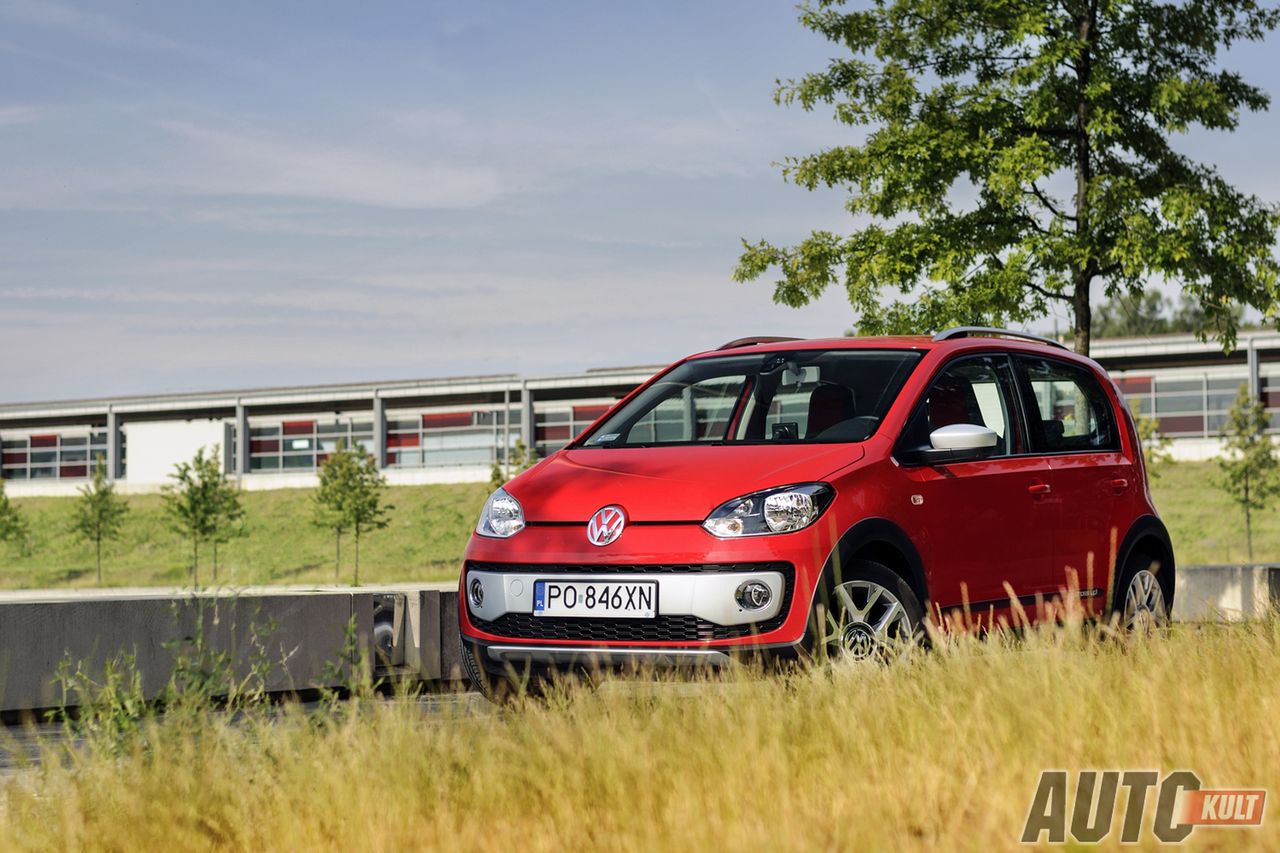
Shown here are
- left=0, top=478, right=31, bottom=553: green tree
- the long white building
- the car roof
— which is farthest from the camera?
the long white building

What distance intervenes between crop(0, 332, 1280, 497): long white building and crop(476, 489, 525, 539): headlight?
5725 cm

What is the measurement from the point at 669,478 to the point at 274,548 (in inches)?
2153

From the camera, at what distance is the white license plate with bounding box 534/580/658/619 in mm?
5582

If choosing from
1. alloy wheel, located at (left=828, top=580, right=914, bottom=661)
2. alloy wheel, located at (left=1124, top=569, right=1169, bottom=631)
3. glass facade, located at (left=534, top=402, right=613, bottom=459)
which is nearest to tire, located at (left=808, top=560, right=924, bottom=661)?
alloy wheel, located at (left=828, top=580, right=914, bottom=661)

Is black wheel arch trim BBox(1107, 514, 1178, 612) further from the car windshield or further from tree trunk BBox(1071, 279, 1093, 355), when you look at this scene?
tree trunk BBox(1071, 279, 1093, 355)

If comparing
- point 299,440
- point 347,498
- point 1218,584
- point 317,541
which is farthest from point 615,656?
point 299,440

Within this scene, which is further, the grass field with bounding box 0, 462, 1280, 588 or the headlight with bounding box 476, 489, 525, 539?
the grass field with bounding box 0, 462, 1280, 588

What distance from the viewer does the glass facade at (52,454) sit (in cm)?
8400

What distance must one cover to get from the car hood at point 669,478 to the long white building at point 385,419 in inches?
2243

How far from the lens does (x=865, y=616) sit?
5766mm

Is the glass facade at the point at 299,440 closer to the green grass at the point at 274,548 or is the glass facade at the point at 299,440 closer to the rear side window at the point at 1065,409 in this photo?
the green grass at the point at 274,548

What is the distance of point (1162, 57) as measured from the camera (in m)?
16.1

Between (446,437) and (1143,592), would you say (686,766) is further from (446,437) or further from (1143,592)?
(446,437)

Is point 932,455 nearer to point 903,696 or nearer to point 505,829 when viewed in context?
point 903,696
